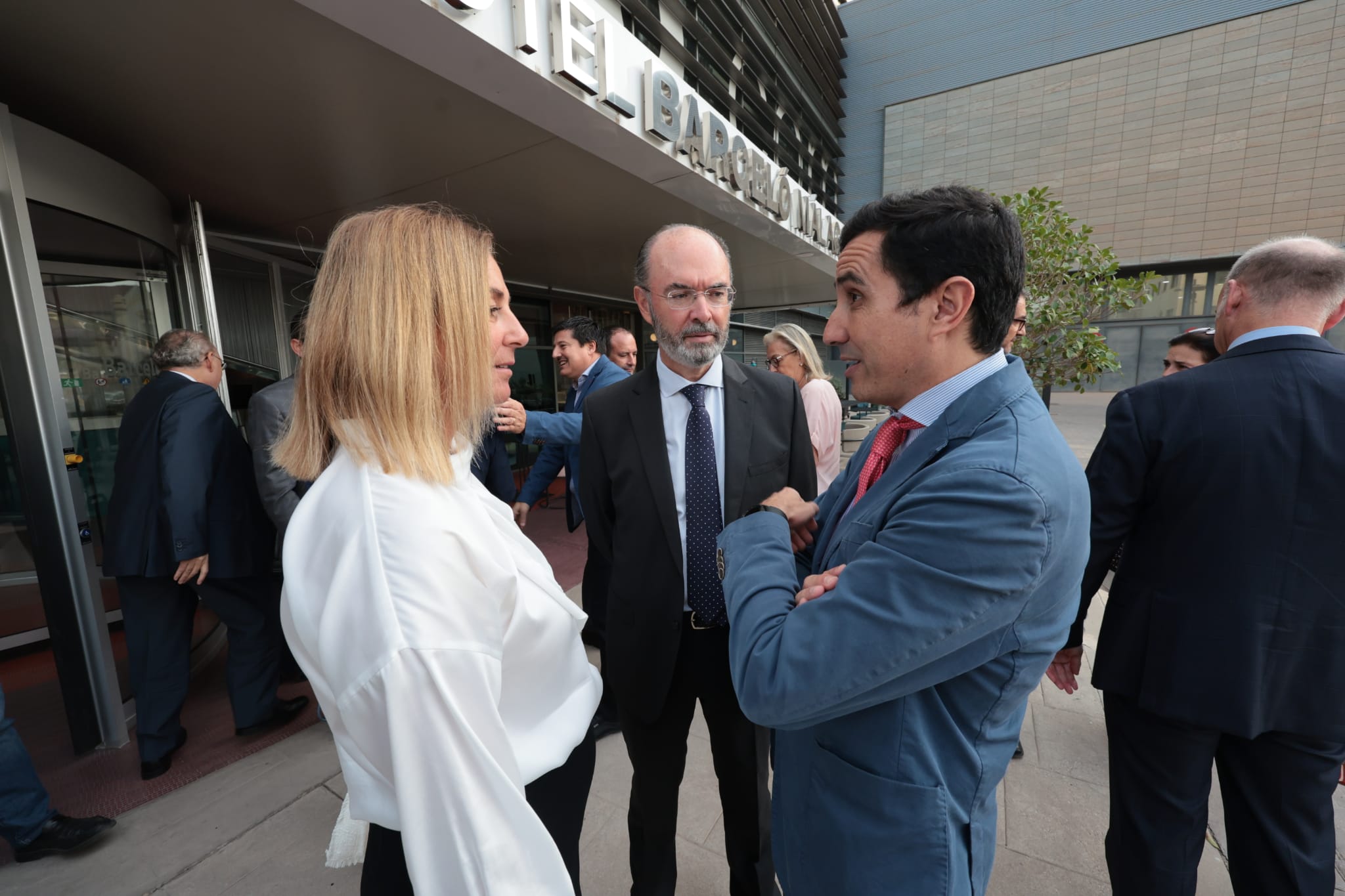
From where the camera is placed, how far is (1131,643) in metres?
1.60

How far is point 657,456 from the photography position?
1749 millimetres

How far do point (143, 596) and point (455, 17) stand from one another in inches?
125

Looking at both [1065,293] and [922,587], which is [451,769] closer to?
[922,587]

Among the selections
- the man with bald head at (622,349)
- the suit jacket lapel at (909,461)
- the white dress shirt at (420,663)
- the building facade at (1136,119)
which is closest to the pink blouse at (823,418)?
the man with bald head at (622,349)

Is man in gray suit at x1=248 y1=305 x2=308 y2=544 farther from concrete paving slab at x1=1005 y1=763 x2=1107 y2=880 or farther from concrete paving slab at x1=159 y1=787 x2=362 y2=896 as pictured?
concrete paving slab at x1=1005 y1=763 x2=1107 y2=880

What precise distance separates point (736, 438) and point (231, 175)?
170 inches

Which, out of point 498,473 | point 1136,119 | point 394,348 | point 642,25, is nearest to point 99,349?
point 498,473

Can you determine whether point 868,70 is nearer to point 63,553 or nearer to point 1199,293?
point 1199,293

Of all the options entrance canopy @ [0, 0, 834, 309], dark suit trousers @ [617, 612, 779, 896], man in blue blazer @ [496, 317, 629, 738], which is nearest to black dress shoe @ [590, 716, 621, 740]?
man in blue blazer @ [496, 317, 629, 738]

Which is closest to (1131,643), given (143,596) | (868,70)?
(143,596)

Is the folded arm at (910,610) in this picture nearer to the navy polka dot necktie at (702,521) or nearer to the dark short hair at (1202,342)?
the navy polka dot necktie at (702,521)

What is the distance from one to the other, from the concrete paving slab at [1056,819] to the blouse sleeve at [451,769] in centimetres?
230

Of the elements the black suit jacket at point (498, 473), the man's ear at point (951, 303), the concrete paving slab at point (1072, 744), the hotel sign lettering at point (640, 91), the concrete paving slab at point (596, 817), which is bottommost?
the concrete paving slab at point (1072, 744)

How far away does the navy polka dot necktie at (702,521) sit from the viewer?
1.71 m
